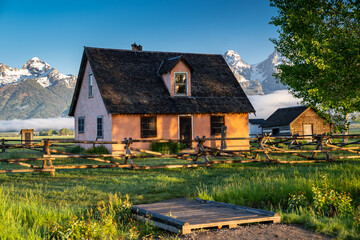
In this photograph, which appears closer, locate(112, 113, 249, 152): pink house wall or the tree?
the tree

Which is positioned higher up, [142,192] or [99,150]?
[99,150]

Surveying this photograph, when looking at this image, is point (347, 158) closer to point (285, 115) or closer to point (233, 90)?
point (233, 90)

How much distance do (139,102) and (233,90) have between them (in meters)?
7.48

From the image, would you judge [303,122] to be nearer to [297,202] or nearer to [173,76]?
[173,76]

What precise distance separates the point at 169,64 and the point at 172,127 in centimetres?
451

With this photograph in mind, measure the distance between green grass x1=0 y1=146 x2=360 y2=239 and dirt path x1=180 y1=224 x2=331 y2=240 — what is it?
1.20 ft

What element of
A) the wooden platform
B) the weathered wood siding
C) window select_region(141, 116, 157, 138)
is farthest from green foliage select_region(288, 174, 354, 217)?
the weathered wood siding

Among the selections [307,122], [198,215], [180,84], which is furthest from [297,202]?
[307,122]

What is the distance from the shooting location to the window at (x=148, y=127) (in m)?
26.4

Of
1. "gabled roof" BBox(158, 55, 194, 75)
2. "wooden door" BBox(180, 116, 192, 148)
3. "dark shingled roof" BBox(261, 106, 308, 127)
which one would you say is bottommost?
"wooden door" BBox(180, 116, 192, 148)

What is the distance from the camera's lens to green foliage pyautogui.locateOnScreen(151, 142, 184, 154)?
25797 mm

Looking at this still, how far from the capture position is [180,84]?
92.8 ft

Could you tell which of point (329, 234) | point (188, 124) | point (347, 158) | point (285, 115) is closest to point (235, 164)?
point (347, 158)

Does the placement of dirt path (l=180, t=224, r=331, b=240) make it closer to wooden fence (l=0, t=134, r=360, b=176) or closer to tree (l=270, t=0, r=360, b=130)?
wooden fence (l=0, t=134, r=360, b=176)
